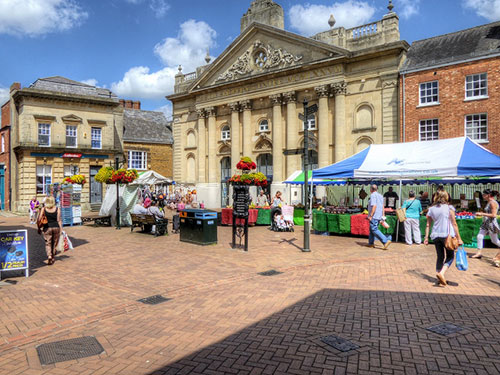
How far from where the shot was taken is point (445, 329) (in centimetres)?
532

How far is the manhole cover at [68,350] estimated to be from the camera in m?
4.58

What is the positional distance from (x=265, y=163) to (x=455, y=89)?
1428cm

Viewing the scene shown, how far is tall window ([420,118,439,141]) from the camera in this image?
2277 cm

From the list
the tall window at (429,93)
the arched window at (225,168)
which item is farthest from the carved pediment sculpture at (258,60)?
the tall window at (429,93)

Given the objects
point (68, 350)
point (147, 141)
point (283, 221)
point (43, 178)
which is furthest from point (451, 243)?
point (147, 141)

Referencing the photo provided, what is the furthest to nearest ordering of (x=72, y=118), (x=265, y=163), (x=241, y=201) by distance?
(x=72, y=118), (x=265, y=163), (x=241, y=201)

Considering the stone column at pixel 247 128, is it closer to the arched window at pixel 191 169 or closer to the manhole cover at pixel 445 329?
the arched window at pixel 191 169

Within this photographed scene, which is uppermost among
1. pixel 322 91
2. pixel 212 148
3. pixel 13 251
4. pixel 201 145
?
pixel 322 91

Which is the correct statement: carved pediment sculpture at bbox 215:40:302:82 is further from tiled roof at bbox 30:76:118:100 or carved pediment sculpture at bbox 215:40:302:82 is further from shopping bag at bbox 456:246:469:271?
shopping bag at bbox 456:246:469:271

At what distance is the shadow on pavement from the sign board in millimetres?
5065

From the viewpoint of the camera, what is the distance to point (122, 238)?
14.7 m

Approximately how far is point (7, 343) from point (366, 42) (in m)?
25.8

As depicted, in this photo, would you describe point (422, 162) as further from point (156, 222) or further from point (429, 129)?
point (429, 129)

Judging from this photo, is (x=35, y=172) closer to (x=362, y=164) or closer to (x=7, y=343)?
(x=362, y=164)
